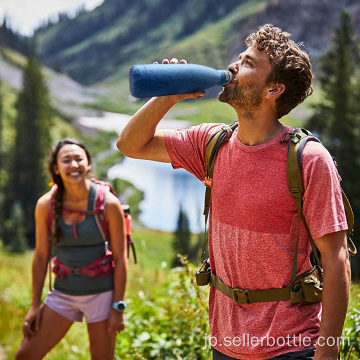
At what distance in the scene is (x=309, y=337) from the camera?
2154mm

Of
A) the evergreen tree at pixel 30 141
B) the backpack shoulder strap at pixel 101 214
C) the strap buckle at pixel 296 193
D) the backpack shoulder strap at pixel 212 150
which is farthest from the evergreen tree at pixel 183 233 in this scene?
the evergreen tree at pixel 30 141

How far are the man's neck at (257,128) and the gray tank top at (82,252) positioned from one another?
1.82m

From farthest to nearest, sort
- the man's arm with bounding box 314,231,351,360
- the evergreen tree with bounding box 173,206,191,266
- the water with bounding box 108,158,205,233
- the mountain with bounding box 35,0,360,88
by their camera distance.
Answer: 1. the mountain with bounding box 35,0,360,88
2. the water with bounding box 108,158,205,233
3. the evergreen tree with bounding box 173,206,191,266
4. the man's arm with bounding box 314,231,351,360

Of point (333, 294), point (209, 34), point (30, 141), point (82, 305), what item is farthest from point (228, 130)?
point (209, 34)

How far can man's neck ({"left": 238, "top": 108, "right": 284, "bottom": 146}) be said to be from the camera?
7.73ft

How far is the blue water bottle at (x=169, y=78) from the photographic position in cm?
221

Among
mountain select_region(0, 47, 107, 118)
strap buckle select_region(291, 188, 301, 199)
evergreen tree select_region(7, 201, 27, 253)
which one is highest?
mountain select_region(0, 47, 107, 118)

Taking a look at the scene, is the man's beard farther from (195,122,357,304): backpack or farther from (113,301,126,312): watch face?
(113,301,126,312): watch face

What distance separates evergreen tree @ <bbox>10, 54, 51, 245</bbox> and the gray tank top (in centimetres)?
6495

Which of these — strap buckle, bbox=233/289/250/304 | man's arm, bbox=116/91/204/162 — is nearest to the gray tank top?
man's arm, bbox=116/91/204/162

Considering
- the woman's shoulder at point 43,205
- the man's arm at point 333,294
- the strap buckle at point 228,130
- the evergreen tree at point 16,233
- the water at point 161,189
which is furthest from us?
the water at point 161,189

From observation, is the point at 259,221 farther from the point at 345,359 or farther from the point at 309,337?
the point at 345,359

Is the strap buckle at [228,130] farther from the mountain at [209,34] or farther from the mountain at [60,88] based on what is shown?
the mountain at [209,34]

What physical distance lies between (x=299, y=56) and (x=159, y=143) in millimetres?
817
